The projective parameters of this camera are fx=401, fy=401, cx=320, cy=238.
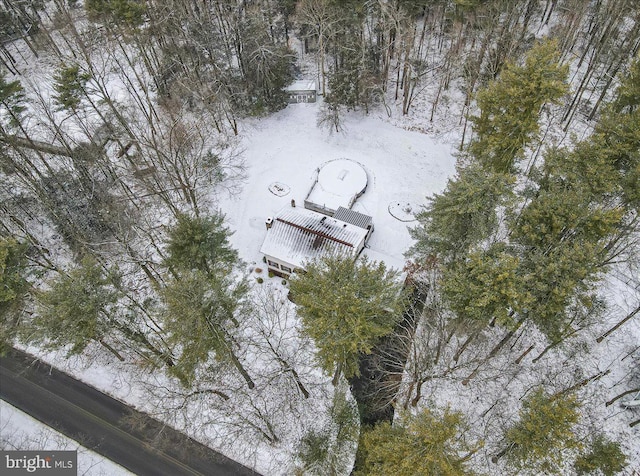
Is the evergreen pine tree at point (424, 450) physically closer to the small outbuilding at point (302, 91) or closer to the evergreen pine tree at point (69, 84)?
the evergreen pine tree at point (69, 84)

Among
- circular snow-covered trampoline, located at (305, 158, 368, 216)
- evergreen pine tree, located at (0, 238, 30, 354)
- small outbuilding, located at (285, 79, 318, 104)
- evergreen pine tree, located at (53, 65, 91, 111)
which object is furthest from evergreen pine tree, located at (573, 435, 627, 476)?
evergreen pine tree, located at (53, 65, 91, 111)

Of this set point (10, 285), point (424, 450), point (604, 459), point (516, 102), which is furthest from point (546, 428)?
point (10, 285)

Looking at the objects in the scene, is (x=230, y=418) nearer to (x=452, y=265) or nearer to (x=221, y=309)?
(x=221, y=309)

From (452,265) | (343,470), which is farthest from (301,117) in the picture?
(343,470)
